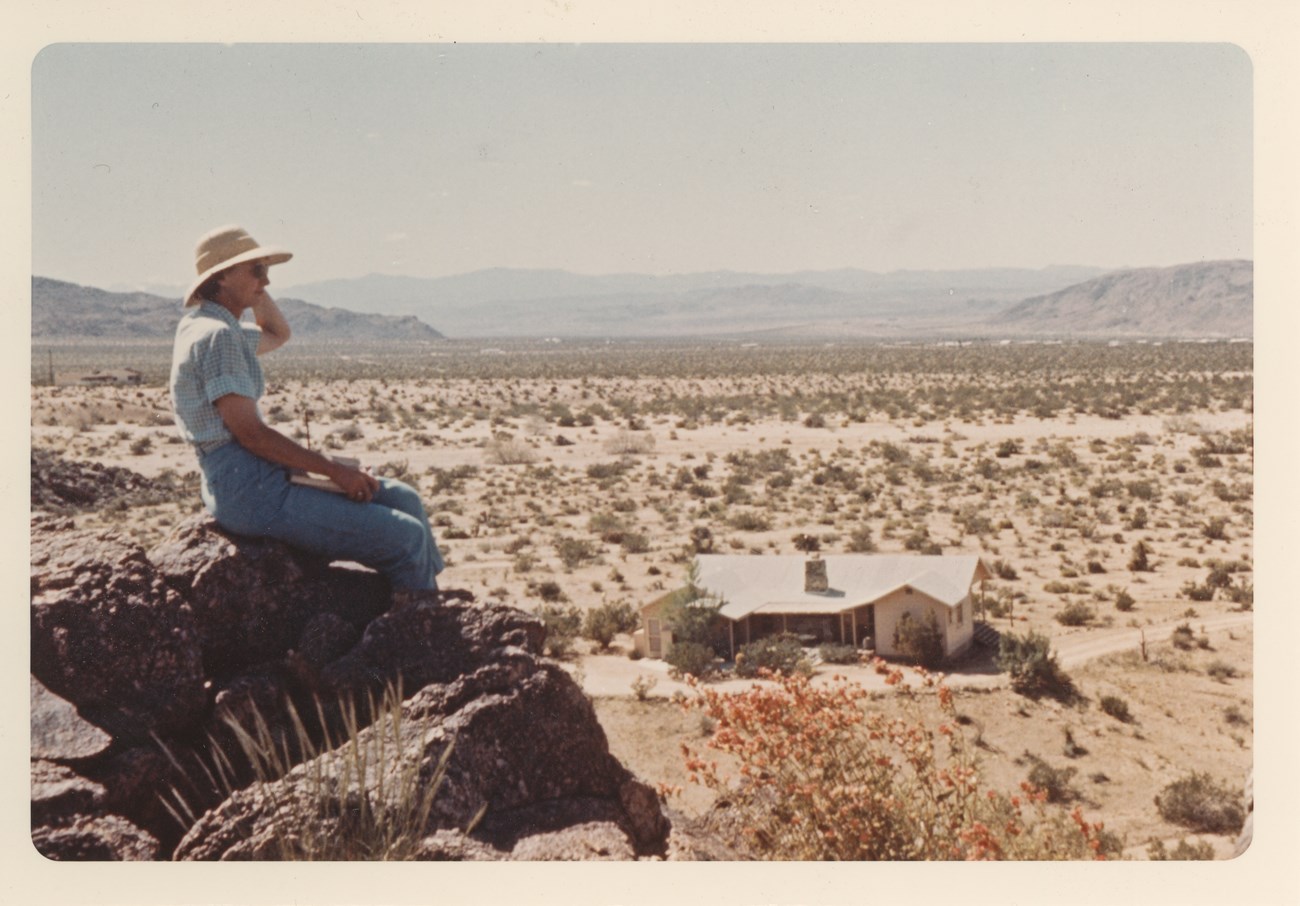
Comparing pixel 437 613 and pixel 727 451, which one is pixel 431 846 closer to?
pixel 437 613

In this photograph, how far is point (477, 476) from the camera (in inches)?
1406

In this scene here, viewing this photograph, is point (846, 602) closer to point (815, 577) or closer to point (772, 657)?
point (815, 577)

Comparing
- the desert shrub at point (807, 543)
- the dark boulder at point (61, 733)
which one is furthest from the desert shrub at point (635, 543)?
the dark boulder at point (61, 733)

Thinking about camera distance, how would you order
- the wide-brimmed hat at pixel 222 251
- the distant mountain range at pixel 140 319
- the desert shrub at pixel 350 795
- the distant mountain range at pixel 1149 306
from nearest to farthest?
the desert shrub at pixel 350 795
the wide-brimmed hat at pixel 222 251
the distant mountain range at pixel 140 319
the distant mountain range at pixel 1149 306

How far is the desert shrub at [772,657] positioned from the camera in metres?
16.4

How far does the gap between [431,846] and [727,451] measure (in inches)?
1414

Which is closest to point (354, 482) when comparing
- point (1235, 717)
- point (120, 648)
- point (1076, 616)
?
point (120, 648)

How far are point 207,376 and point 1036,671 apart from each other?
42.1 feet

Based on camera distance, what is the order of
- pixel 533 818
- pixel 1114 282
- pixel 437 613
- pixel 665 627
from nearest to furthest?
pixel 533 818, pixel 437 613, pixel 665 627, pixel 1114 282

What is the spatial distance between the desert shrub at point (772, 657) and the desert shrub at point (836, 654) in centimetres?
31

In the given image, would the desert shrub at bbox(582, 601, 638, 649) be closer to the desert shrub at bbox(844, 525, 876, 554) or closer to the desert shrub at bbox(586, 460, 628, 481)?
the desert shrub at bbox(844, 525, 876, 554)

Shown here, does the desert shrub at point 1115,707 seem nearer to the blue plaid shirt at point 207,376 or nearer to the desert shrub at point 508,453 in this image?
the blue plaid shirt at point 207,376

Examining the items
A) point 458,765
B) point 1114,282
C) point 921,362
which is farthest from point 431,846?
point 1114,282

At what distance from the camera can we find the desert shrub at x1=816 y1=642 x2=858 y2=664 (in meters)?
17.0
